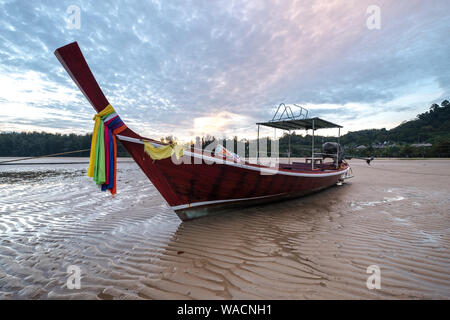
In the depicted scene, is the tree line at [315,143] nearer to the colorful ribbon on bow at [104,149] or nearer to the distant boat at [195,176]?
the distant boat at [195,176]

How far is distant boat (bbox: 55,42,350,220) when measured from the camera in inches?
104

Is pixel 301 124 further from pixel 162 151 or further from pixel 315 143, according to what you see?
pixel 315 143

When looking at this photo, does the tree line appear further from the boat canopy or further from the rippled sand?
the rippled sand

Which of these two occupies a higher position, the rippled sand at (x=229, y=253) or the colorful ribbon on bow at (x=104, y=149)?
the colorful ribbon on bow at (x=104, y=149)

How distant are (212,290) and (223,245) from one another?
1.13 meters

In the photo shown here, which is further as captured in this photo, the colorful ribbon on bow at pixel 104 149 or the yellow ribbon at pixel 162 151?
the yellow ribbon at pixel 162 151

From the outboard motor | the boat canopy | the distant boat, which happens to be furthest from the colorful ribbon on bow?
the outboard motor

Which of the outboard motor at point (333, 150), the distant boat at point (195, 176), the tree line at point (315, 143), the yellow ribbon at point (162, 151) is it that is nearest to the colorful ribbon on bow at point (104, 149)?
the distant boat at point (195, 176)

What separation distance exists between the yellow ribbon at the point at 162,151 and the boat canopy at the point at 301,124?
5.31 meters

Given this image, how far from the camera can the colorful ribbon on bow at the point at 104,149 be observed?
2832 millimetres

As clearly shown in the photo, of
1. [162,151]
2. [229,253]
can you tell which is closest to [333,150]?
[229,253]

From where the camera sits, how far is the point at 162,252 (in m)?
3.02

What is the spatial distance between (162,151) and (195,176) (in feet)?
2.87
